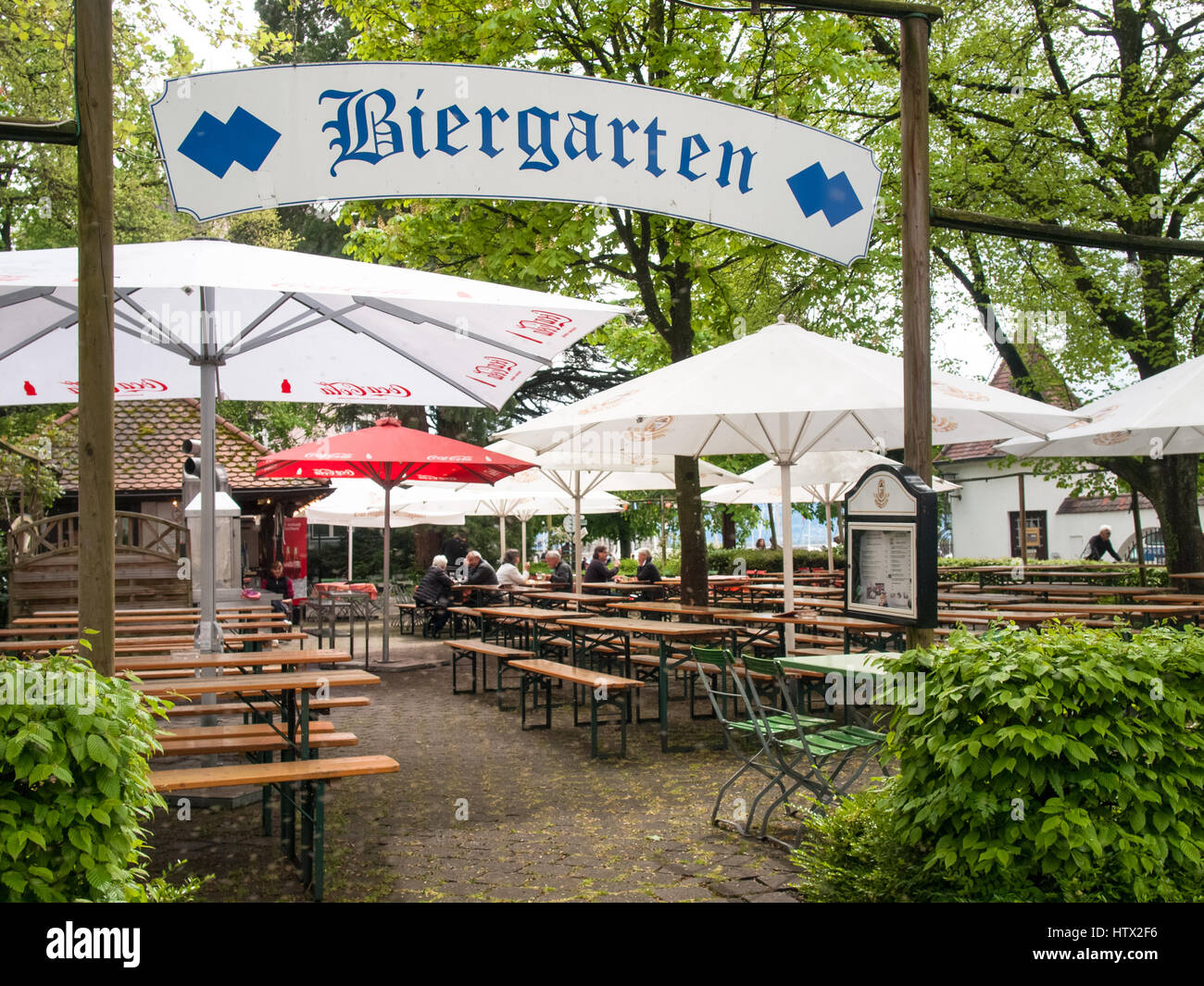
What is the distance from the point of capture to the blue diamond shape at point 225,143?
4.58 meters

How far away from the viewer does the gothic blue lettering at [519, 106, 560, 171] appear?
193 inches

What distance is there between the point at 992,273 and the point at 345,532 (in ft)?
79.2

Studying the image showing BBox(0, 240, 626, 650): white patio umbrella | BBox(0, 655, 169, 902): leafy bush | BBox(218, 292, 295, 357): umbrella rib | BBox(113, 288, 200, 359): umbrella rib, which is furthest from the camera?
BBox(218, 292, 295, 357): umbrella rib

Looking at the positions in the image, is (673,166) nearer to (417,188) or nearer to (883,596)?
(417,188)

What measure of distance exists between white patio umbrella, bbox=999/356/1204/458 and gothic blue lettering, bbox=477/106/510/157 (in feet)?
19.8

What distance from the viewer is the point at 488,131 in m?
4.86

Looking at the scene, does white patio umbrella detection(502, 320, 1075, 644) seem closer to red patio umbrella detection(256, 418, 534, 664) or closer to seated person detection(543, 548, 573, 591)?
red patio umbrella detection(256, 418, 534, 664)

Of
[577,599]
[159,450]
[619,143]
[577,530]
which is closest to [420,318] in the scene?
[619,143]

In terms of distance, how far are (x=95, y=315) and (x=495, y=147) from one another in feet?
6.17

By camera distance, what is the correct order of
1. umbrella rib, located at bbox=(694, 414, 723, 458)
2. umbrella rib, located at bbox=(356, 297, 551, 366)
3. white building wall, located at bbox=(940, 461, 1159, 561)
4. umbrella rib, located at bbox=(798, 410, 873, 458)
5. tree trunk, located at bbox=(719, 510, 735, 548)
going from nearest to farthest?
umbrella rib, located at bbox=(356, 297, 551, 366), umbrella rib, located at bbox=(798, 410, 873, 458), umbrella rib, located at bbox=(694, 414, 723, 458), tree trunk, located at bbox=(719, 510, 735, 548), white building wall, located at bbox=(940, 461, 1159, 561)

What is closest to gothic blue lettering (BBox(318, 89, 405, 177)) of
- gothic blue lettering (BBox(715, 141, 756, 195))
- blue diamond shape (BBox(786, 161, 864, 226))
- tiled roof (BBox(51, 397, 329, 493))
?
gothic blue lettering (BBox(715, 141, 756, 195))

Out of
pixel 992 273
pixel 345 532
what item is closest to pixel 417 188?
pixel 992 273

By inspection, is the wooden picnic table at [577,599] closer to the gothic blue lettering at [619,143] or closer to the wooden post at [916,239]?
the wooden post at [916,239]

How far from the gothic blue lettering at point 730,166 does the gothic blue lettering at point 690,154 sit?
95mm
